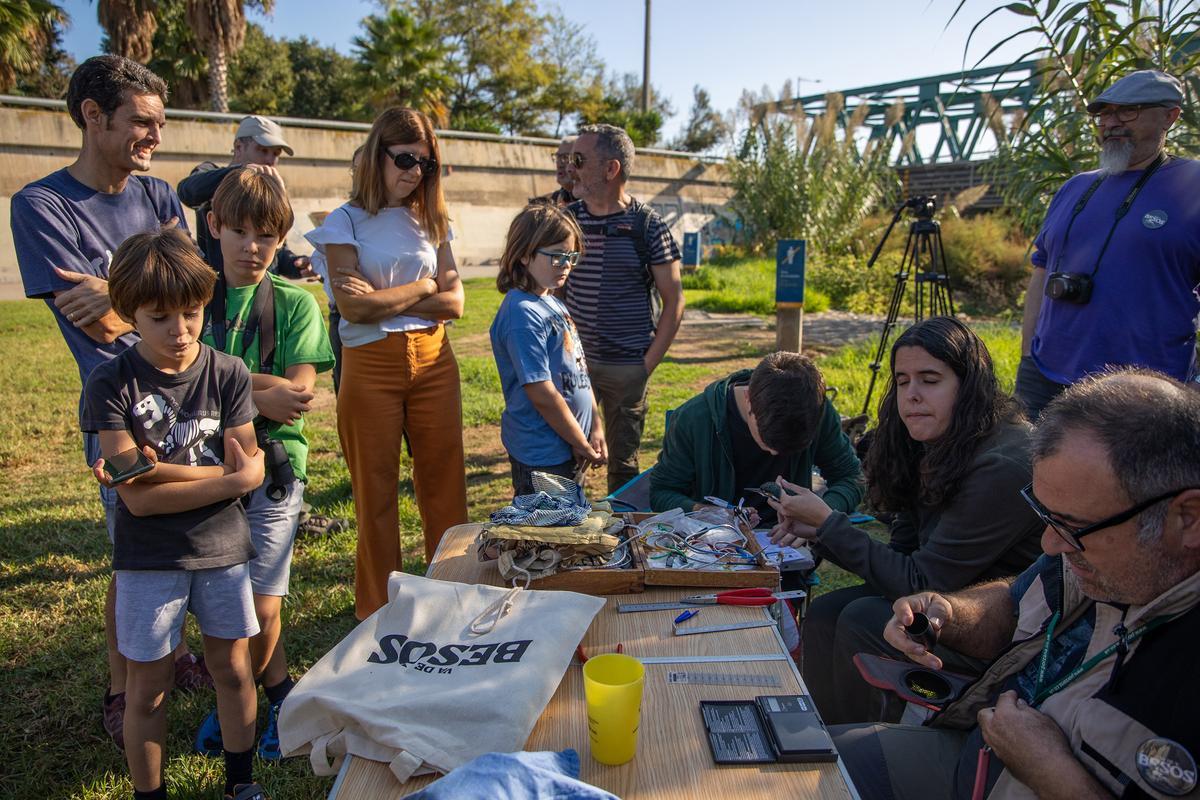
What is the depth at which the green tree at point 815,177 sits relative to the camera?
44.6ft

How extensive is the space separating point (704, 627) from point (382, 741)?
30.2 inches

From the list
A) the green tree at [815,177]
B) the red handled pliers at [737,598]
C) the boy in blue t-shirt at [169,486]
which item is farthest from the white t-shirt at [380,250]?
the green tree at [815,177]

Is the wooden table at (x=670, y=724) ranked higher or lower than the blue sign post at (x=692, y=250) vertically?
lower

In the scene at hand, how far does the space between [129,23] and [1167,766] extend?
2227 cm

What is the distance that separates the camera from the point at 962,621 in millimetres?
1873

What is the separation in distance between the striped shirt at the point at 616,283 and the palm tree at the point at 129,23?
18536 millimetres

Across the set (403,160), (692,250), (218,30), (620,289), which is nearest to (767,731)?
(403,160)

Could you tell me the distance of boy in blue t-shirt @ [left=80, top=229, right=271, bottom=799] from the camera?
1.89 meters

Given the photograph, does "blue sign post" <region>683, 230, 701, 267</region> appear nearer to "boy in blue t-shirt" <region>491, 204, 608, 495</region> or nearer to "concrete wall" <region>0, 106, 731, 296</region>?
"concrete wall" <region>0, 106, 731, 296</region>

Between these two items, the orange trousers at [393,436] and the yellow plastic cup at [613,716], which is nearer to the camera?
the yellow plastic cup at [613,716]

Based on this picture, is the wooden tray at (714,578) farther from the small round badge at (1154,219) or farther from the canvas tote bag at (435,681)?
the small round badge at (1154,219)

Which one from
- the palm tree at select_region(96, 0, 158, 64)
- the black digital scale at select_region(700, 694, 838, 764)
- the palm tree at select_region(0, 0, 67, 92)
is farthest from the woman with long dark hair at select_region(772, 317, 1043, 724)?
the palm tree at select_region(96, 0, 158, 64)

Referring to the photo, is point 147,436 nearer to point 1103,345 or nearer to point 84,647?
point 84,647

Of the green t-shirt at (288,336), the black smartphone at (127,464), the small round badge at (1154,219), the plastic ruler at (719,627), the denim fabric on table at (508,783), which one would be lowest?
the plastic ruler at (719,627)
